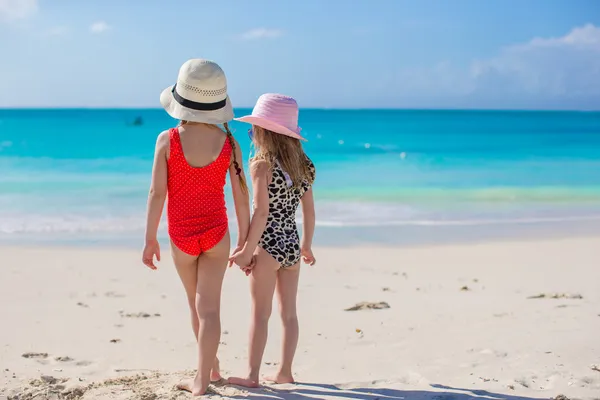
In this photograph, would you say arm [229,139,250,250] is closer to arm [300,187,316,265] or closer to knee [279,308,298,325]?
arm [300,187,316,265]

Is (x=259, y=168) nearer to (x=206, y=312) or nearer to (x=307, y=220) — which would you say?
(x=307, y=220)

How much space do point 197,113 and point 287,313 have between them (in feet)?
3.69

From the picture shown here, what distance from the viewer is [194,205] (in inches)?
126

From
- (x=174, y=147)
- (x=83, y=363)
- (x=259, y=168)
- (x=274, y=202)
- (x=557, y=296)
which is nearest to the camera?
(x=174, y=147)

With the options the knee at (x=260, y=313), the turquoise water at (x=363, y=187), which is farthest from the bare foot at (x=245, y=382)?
the turquoise water at (x=363, y=187)

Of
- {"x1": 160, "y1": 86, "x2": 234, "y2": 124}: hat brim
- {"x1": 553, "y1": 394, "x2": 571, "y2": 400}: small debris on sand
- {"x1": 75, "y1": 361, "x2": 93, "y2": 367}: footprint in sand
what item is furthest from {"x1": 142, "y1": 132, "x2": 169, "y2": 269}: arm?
{"x1": 553, "y1": 394, "x2": 571, "y2": 400}: small debris on sand

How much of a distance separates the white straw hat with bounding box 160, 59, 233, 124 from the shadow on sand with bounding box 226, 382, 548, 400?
1.32 meters

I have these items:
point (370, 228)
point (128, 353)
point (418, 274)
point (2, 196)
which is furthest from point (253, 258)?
point (2, 196)

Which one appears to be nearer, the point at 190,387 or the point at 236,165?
the point at 236,165

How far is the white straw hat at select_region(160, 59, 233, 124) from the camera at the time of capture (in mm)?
3148

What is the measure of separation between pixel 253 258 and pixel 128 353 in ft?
4.65

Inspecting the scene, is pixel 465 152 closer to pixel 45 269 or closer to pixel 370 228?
pixel 370 228

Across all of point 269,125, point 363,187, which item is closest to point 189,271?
point 269,125

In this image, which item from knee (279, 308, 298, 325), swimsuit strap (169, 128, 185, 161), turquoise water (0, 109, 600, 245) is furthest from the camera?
turquoise water (0, 109, 600, 245)
